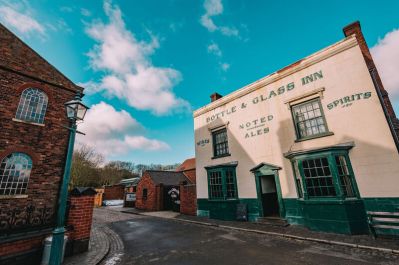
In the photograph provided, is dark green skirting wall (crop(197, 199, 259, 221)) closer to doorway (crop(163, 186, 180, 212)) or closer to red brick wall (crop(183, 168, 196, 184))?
doorway (crop(163, 186, 180, 212))

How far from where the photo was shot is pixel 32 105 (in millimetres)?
9195

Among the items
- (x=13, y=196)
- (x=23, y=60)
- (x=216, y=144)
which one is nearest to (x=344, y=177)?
(x=216, y=144)

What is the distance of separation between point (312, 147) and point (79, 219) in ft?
33.7

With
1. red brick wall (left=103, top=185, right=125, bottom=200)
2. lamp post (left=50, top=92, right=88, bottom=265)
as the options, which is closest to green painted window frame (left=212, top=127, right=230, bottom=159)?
lamp post (left=50, top=92, right=88, bottom=265)

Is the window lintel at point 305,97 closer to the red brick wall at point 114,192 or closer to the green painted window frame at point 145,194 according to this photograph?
the green painted window frame at point 145,194

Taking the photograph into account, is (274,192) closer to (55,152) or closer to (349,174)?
(349,174)

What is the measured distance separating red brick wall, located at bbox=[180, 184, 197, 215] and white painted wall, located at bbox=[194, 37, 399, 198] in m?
0.74

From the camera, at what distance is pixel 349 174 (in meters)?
8.06

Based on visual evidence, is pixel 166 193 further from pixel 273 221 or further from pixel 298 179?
pixel 298 179

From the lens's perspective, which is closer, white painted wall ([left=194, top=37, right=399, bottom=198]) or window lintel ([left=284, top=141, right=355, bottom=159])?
white painted wall ([left=194, top=37, right=399, bottom=198])

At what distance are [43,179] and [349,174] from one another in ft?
44.4

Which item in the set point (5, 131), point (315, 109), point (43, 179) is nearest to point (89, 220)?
point (43, 179)

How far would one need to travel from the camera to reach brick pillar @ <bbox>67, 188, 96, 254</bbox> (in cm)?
639

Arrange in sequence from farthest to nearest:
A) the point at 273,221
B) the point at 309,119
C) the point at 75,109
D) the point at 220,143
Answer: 1. the point at 220,143
2. the point at 273,221
3. the point at 309,119
4. the point at 75,109
